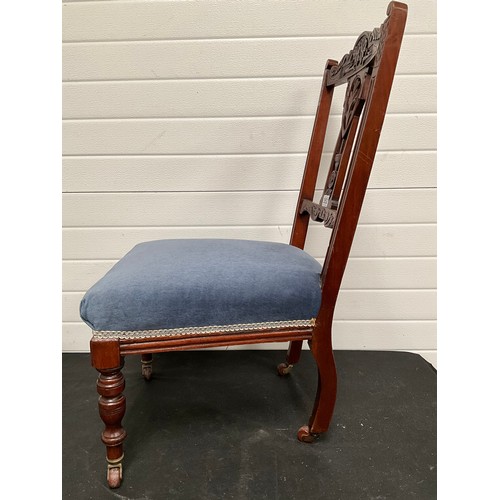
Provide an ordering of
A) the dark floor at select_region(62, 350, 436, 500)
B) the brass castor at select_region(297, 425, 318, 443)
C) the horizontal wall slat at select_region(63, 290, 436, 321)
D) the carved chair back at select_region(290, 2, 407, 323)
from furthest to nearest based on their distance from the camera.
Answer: the horizontal wall slat at select_region(63, 290, 436, 321) < the brass castor at select_region(297, 425, 318, 443) < the dark floor at select_region(62, 350, 436, 500) < the carved chair back at select_region(290, 2, 407, 323)

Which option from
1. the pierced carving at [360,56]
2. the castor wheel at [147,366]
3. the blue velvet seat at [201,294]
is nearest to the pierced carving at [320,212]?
the blue velvet seat at [201,294]

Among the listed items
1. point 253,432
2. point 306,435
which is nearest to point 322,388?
point 306,435

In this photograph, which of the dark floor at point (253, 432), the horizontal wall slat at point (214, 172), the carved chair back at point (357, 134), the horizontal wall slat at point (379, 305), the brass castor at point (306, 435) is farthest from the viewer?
the horizontal wall slat at point (379, 305)

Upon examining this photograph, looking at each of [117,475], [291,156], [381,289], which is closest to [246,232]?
[291,156]

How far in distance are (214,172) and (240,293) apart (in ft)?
2.47

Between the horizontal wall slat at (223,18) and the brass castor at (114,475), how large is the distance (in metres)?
1.46

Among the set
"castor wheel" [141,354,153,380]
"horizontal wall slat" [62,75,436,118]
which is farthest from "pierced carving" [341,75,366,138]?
"castor wheel" [141,354,153,380]

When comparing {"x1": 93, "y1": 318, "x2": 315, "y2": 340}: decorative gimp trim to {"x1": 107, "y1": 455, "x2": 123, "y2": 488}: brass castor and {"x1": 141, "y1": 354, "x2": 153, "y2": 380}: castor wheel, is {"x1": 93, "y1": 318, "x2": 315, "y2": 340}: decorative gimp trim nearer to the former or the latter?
{"x1": 107, "y1": 455, "x2": 123, "y2": 488}: brass castor

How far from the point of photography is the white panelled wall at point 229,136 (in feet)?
4.65

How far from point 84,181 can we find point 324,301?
3.65ft

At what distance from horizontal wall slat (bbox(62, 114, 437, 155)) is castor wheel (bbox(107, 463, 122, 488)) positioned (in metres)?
1.10

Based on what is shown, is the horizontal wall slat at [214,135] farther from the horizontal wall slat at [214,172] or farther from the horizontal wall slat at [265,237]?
Result: the horizontal wall slat at [265,237]

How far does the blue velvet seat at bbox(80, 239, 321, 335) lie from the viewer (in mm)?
877

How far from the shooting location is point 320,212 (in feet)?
3.70
